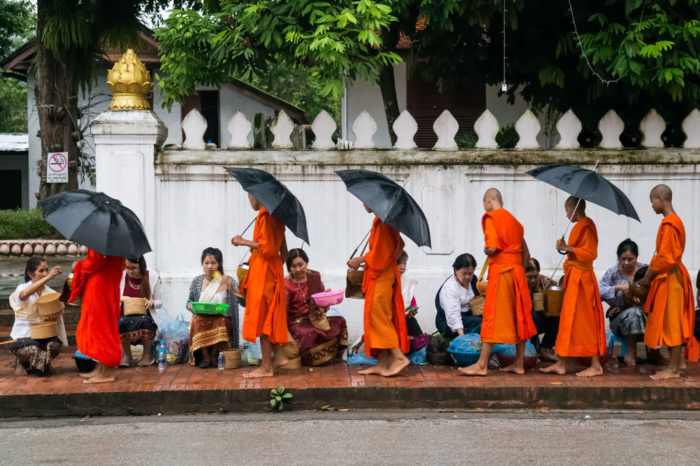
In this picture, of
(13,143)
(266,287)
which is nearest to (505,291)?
(266,287)

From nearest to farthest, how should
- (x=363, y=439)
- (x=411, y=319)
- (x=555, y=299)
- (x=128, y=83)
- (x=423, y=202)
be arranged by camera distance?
1. (x=363, y=439)
2. (x=555, y=299)
3. (x=411, y=319)
4. (x=128, y=83)
5. (x=423, y=202)

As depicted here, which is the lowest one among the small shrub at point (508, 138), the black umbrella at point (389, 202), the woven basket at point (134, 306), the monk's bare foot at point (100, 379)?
the monk's bare foot at point (100, 379)

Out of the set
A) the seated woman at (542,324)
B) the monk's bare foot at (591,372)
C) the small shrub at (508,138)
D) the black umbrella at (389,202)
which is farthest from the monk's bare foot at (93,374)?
the small shrub at (508,138)

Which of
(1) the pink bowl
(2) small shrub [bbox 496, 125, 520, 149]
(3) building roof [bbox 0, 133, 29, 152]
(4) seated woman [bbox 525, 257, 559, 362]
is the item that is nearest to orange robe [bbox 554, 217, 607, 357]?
(4) seated woman [bbox 525, 257, 559, 362]

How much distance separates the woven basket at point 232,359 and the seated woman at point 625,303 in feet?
11.1

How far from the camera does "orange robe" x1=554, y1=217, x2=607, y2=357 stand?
318 inches

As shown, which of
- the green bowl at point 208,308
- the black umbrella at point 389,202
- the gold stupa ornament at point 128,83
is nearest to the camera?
the black umbrella at point 389,202

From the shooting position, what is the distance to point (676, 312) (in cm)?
793

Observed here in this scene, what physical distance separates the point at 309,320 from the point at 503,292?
5.78 ft

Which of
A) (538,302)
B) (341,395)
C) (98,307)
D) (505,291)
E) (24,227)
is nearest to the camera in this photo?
(341,395)

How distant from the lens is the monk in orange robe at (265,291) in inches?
316

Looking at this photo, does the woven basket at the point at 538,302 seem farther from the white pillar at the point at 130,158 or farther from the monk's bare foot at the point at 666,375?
the white pillar at the point at 130,158

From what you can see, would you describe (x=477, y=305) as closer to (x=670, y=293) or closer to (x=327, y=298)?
(x=327, y=298)

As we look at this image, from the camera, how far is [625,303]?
8773 millimetres
